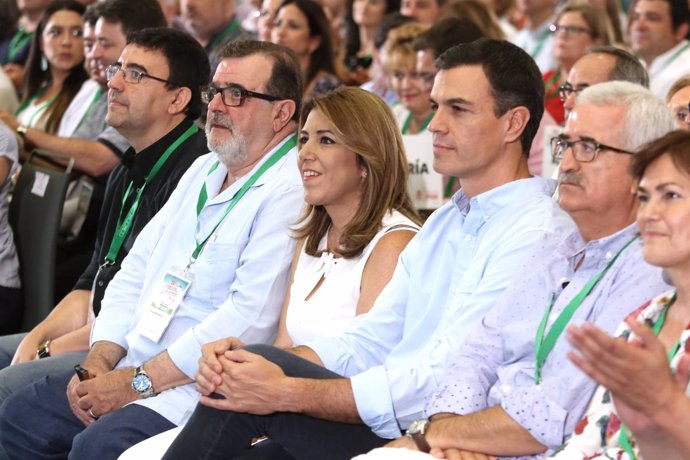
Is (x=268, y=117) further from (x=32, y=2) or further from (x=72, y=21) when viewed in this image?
(x=32, y=2)

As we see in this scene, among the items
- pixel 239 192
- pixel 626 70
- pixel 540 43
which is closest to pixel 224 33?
pixel 540 43

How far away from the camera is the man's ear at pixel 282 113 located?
3850mm

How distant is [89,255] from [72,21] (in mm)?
1837

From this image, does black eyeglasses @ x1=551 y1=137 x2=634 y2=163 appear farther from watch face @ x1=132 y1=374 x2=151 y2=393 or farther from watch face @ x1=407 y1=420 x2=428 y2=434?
watch face @ x1=132 y1=374 x2=151 y2=393

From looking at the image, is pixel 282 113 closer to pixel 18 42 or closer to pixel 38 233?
pixel 38 233

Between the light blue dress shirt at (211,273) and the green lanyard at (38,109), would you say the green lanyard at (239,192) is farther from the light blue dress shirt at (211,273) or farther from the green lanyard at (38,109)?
the green lanyard at (38,109)

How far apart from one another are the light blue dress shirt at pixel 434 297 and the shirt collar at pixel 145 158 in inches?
53.4

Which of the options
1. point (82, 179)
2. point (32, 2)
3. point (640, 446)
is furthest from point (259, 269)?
point (32, 2)

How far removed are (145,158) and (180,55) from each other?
428mm

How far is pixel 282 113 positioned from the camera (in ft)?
12.6

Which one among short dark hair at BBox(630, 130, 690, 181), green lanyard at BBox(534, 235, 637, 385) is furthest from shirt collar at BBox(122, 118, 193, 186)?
short dark hair at BBox(630, 130, 690, 181)

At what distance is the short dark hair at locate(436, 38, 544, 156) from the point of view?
3.12 metres

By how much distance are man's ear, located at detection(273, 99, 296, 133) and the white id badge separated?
1.88 feet

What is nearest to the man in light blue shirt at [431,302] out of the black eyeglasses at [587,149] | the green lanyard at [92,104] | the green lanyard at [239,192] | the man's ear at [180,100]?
the black eyeglasses at [587,149]
